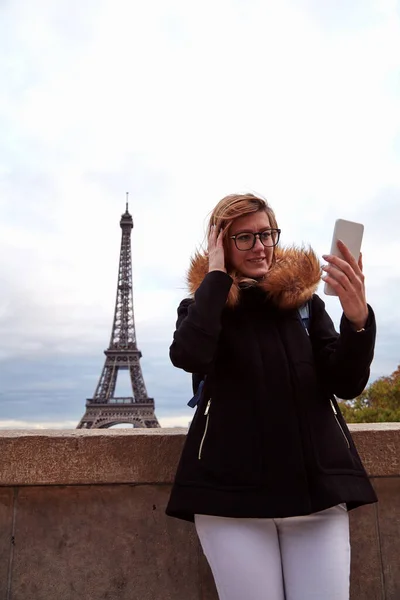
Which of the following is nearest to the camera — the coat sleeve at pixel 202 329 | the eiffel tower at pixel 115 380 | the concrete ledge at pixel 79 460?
the coat sleeve at pixel 202 329

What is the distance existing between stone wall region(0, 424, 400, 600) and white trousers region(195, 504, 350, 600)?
1.15m

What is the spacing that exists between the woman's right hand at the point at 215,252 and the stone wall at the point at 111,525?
1226 millimetres

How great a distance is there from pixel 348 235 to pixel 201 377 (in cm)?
93

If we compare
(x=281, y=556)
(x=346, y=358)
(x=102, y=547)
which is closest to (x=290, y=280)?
(x=346, y=358)

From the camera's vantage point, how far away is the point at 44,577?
3340 millimetres

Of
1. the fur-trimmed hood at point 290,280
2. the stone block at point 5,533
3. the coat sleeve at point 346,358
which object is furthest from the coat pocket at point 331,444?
the stone block at point 5,533

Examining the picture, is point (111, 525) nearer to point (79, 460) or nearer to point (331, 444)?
point (79, 460)

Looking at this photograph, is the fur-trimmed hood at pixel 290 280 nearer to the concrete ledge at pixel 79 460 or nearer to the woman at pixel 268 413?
the woman at pixel 268 413

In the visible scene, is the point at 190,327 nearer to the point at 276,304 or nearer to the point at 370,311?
the point at 276,304

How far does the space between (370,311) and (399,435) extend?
1.29 meters

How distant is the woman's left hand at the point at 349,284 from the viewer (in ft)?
7.84

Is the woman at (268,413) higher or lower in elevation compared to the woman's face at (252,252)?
lower

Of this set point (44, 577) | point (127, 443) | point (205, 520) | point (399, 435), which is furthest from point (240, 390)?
point (44, 577)

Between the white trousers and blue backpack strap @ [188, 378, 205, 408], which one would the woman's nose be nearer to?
blue backpack strap @ [188, 378, 205, 408]
